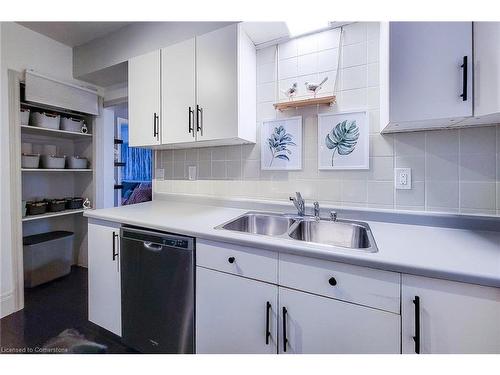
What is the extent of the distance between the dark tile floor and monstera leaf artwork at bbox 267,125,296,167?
160 centimetres

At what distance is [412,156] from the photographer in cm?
129

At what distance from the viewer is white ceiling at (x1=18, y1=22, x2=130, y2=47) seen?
1.97 meters

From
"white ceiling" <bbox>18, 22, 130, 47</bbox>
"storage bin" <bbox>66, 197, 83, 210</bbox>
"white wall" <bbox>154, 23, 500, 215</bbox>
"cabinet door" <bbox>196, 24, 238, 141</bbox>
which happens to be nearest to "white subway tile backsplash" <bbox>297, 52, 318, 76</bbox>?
"white wall" <bbox>154, 23, 500, 215</bbox>

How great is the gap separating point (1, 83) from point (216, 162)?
1817 mm

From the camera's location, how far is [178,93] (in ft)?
5.29

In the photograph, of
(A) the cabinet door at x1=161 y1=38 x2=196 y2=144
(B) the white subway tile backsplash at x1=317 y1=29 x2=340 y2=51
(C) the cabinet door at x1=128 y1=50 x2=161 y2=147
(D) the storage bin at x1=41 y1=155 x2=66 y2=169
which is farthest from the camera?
(D) the storage bin at x1=41 y1=155 x2=66 y2=169

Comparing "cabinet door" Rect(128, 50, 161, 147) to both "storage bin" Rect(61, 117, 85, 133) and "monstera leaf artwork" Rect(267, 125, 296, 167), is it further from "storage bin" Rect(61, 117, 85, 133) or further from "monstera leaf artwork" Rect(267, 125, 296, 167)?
"storage bin" Rect(61, 117, 85, 133)

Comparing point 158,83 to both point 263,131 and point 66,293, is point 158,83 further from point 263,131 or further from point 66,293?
point 66,293

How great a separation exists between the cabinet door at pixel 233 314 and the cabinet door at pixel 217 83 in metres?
0.89

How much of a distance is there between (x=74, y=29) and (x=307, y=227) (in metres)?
2.65

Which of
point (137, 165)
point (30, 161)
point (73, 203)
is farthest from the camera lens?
point (137, 165)

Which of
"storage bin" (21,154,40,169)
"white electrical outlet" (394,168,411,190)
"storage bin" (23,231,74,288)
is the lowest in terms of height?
"storage bin" (23,231,74,288)

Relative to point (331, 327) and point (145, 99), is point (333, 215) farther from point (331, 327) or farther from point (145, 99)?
point (145, 99)

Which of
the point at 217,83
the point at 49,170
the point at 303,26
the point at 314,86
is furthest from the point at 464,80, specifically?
the point at 49,170
